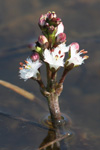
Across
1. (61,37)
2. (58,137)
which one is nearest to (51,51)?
(61,37)

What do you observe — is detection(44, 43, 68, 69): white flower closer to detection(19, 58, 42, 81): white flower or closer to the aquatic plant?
the aquatic plant

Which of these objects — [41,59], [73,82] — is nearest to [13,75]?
→ [73,82]

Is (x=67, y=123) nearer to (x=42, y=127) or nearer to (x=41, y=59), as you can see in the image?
(x=42, y=127)

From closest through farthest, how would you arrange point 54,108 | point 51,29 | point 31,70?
point 51,29 → point 31,70 → point 54,108

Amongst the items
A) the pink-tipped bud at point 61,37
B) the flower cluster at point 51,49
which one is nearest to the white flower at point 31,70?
the flower cluster at point 51,49

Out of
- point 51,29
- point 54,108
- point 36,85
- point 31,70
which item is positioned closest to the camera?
point 51,29

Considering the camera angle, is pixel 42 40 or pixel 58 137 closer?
pixel 42 40

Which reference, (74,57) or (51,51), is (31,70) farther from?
(74,57)
